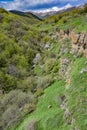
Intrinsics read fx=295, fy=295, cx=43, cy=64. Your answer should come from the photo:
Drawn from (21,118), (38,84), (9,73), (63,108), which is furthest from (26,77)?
(63,108)

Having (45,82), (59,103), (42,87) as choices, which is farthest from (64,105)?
(45,82)

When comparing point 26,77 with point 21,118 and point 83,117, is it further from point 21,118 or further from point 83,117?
point 83,117

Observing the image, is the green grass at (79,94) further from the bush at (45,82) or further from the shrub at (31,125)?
the bush at (45,82)

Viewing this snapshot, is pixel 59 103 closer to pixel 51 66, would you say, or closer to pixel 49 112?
pixel 49 112

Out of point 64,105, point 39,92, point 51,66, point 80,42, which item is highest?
point 80,42

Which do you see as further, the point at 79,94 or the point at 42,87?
the point at 42,87

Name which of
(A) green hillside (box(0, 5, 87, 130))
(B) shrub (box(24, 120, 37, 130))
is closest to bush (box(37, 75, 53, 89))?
(A) green hillside (box(0, 5, 87, 130))

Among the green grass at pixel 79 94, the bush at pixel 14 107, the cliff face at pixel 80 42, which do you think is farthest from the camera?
the cliff face at pixel 80 42

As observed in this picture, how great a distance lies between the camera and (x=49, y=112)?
65.0 feet

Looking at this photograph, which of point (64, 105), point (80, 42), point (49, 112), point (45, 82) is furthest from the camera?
point (80, 42)

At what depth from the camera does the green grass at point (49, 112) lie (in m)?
18.4

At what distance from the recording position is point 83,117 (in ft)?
53.9

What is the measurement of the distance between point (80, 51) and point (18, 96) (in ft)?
21.1

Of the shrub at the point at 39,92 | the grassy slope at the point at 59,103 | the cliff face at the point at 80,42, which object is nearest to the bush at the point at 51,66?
the cliff face at the point at 80,42
